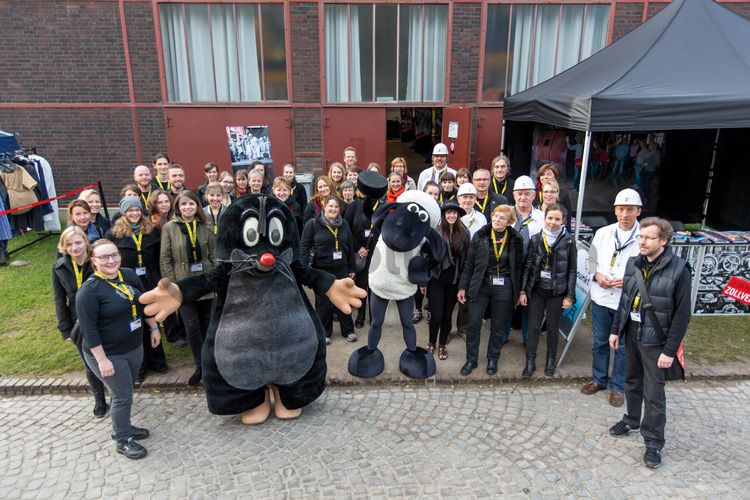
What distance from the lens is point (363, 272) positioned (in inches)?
248

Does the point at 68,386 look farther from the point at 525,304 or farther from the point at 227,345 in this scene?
the point at 525,304

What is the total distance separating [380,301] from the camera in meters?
5.13

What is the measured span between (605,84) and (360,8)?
226 inches

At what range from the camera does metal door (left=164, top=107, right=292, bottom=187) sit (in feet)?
35.0

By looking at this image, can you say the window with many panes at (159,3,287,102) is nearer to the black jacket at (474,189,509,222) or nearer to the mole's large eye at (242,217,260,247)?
the black jacket at (474,189,509,222)

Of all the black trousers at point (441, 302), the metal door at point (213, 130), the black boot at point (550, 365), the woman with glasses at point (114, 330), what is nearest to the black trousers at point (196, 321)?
the woman with glasses at point (114, 330)

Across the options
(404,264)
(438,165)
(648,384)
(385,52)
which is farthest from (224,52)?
(648,384)

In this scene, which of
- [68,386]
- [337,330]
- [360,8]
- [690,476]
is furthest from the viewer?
[360,8]

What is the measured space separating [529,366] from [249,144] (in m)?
7.48

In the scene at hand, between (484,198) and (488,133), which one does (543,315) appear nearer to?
(484,198)

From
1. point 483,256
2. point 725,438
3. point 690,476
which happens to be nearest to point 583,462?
point 690,476

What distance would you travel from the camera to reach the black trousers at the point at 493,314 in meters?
5.23

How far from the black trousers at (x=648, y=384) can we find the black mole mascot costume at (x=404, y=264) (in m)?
1.86

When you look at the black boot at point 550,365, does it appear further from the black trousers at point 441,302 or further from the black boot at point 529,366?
the black trousers at point 441,302
